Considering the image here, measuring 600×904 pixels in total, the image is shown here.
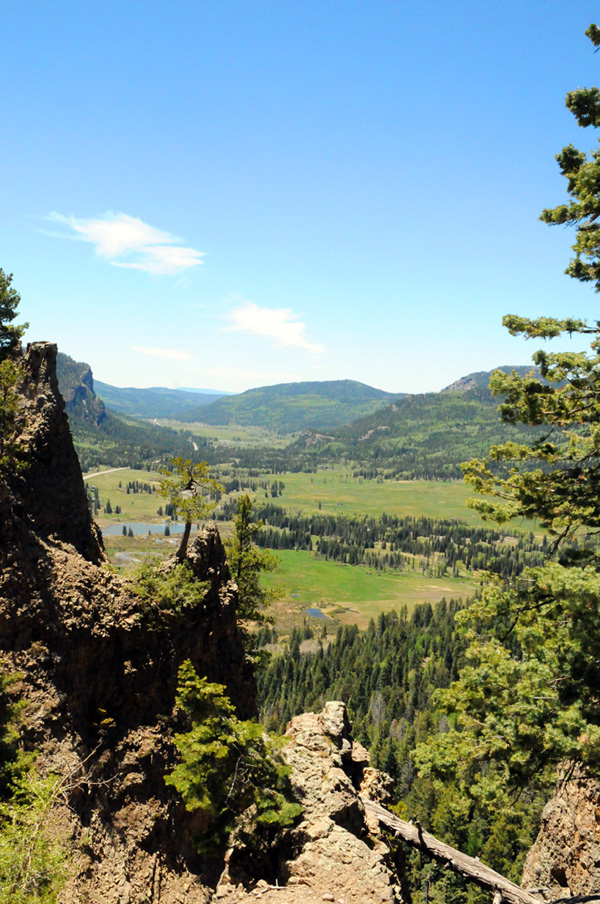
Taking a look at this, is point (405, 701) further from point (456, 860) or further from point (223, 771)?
point (223, 771)

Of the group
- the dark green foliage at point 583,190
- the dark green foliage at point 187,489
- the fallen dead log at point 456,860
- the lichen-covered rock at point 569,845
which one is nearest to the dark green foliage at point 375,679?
the lichen-covered rock at point 569,845

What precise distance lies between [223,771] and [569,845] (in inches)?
588

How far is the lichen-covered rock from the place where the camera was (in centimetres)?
1970

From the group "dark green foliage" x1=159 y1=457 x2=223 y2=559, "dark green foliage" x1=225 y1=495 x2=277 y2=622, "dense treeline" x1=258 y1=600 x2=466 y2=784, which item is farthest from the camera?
"dense treeline" x1=258 y1=600 x2=466 y2=784

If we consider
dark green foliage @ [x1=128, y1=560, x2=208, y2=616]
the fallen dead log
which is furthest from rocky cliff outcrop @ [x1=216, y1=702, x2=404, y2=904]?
dark green foliage @ [x1=128, y1=560, x2=208, y2=616]

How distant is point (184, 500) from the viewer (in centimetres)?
2634

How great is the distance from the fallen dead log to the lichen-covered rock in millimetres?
2331

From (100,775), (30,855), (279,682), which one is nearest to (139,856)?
(100,775)

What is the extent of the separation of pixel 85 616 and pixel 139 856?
879cm

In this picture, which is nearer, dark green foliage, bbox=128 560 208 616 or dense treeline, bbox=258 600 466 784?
dark green foliage, bbox=128 560 208 616

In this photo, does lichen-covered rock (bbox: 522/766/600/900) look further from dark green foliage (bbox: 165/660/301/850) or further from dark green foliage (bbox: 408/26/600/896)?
dark green foliage (bbox: 165/660/301/850)

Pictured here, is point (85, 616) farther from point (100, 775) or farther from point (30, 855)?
point (30, 855)

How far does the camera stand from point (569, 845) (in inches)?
827

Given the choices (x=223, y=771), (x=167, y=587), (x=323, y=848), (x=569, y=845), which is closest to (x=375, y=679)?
(x=569, y=845)
